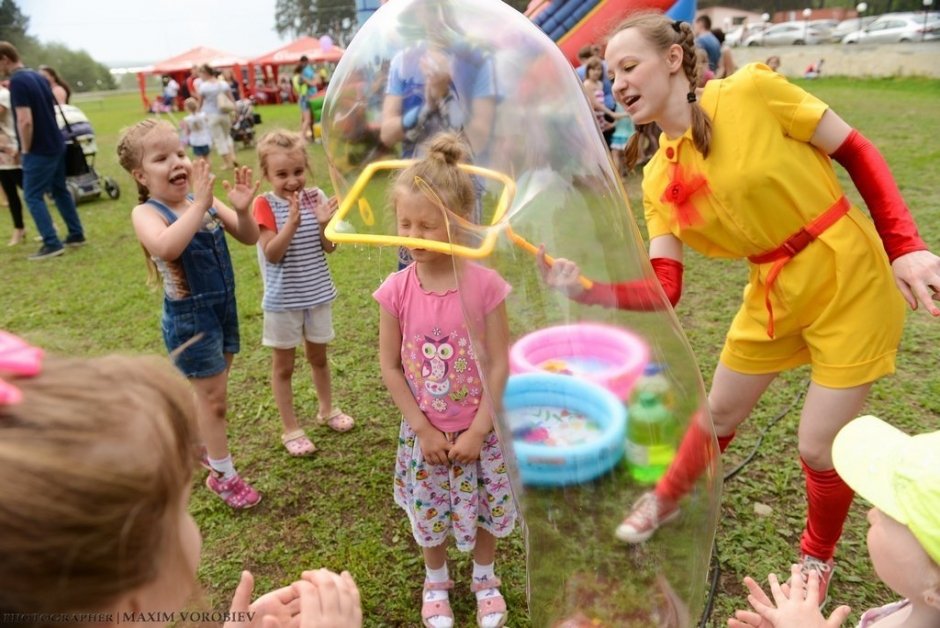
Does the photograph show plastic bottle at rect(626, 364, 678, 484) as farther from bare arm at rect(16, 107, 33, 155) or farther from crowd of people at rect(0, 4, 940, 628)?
bare arm at rect(16, 107, 33, 155)

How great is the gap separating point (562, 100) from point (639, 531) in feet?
3.17

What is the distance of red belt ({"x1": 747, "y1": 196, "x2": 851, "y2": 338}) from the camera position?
76.1 inches

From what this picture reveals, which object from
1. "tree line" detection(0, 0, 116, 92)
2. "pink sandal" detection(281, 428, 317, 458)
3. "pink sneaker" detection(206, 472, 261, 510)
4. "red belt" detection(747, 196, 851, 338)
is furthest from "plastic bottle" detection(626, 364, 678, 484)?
"tree line" detection(0, 0, 116, 92)

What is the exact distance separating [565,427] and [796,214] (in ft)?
3.57

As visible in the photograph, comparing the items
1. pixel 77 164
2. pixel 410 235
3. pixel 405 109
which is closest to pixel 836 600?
pixel 410 235

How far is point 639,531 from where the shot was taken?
1456 millimetres

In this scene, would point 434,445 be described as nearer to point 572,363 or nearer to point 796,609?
point 572,363

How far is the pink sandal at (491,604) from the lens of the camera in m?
2.16

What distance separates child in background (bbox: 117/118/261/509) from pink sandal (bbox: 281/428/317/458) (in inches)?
16.3

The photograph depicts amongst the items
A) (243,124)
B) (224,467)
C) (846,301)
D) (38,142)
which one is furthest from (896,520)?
(243,124)

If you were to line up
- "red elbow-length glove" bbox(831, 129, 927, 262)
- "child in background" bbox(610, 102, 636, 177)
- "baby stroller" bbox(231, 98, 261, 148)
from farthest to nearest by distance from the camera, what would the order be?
1. "baby stroller" bbox(231, 98, 261, 148)
2. "child in background" bbox(610, 102, 636, 177)
3. "red elbow-length glove" bbox(831, 129, 927, 262)

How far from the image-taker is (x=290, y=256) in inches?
111

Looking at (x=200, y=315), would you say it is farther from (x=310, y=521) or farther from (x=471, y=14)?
(x=471, y=14)

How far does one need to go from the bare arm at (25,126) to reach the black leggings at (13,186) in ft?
2.52
